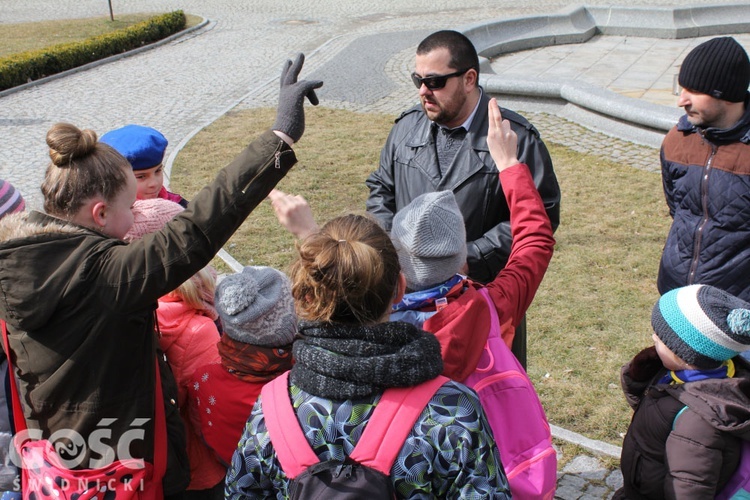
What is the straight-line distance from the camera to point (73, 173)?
7.59 feet

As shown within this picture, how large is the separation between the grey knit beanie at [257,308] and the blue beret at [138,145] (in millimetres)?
1586

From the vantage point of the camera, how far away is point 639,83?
37.9ft

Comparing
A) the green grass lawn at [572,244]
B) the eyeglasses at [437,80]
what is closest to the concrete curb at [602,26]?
the green grass lawn at [572,244]

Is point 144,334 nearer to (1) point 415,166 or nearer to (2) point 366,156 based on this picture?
(1) point 415,166

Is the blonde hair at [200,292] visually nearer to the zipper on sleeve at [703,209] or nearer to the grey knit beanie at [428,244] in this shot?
the grey knit beanie at [428,244]

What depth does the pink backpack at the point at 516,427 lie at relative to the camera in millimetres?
2348

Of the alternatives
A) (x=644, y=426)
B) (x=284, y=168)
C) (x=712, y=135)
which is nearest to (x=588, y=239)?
(x=712, y=135)

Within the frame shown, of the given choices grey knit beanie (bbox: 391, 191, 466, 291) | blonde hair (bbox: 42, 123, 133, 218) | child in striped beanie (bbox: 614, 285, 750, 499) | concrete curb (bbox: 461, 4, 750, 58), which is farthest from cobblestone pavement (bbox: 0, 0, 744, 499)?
blonde hair (bbox: 42, 123, 133, 218)

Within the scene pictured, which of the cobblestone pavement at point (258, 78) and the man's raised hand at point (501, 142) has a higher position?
the man's raised hand at point (501, 142)

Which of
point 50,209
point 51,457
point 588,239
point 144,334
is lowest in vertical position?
point 588,239

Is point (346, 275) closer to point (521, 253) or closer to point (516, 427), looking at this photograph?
point (516, 427)

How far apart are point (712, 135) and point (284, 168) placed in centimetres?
270

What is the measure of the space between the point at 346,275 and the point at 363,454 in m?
0.46

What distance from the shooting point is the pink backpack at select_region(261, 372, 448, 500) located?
1.86m
